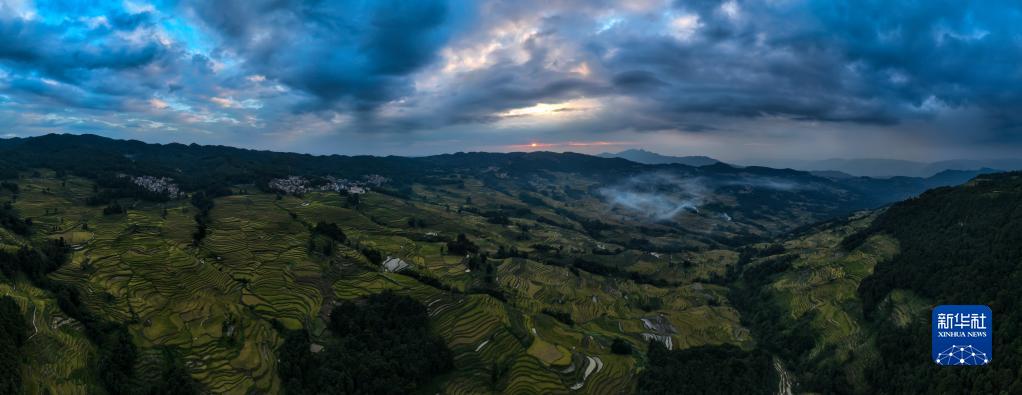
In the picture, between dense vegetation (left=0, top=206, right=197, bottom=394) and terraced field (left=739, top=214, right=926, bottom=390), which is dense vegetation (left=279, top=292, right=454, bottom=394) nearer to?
dense vegetation (left=0, top=206, right=197, bottom=394)

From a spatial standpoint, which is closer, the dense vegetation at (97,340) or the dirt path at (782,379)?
the dense vegetation at (97,340)

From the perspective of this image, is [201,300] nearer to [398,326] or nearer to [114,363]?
[114,363]

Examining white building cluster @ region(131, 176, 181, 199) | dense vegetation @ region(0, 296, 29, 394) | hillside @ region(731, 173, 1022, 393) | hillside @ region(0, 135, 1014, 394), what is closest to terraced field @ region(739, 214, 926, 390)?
hillside @ region(731, 173, 1022, 393)

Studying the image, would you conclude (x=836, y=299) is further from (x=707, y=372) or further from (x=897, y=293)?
(x=707, y=372)

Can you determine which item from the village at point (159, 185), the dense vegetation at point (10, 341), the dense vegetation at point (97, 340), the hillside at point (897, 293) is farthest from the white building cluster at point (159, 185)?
the hillside at point (897, 293)

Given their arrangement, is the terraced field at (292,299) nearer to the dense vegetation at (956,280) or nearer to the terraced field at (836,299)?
the terraced field at (836,299)
